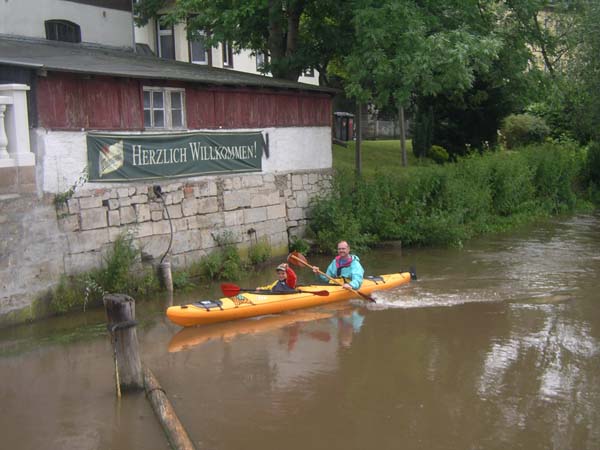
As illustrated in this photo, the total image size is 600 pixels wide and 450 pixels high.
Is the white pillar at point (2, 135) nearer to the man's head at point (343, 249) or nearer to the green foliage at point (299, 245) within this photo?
the man's head at point (343, 249)

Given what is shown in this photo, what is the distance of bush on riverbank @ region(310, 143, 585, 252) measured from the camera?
1611 centimetres

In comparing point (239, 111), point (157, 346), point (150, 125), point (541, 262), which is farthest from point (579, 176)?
point (157, 346)

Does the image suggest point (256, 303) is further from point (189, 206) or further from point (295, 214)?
point (295, 214)

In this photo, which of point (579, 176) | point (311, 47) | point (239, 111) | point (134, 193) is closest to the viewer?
point (134, 193)

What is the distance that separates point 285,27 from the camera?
18.2m

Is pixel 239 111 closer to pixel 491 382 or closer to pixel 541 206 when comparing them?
pixel 491 382

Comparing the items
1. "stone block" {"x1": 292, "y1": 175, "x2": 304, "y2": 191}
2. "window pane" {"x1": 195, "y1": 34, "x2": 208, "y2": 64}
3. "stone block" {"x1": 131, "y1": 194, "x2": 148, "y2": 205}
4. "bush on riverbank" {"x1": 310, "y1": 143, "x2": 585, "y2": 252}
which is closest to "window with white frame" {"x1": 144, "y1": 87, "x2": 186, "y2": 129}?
"stone block" {"x1": 131, "y1": 194, "x2": 148, "y2": 205}

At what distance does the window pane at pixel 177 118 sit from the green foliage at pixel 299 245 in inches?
146

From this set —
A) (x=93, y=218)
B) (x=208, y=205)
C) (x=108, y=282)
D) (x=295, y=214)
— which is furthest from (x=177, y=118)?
(x=295, y=214)

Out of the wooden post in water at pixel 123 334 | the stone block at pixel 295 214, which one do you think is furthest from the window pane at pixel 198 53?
the wooden post in water at pixel 123 334

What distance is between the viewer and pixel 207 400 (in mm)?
8141

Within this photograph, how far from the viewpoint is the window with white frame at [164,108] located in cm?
1291

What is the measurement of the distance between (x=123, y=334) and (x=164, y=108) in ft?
20.4

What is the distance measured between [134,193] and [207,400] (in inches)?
204
